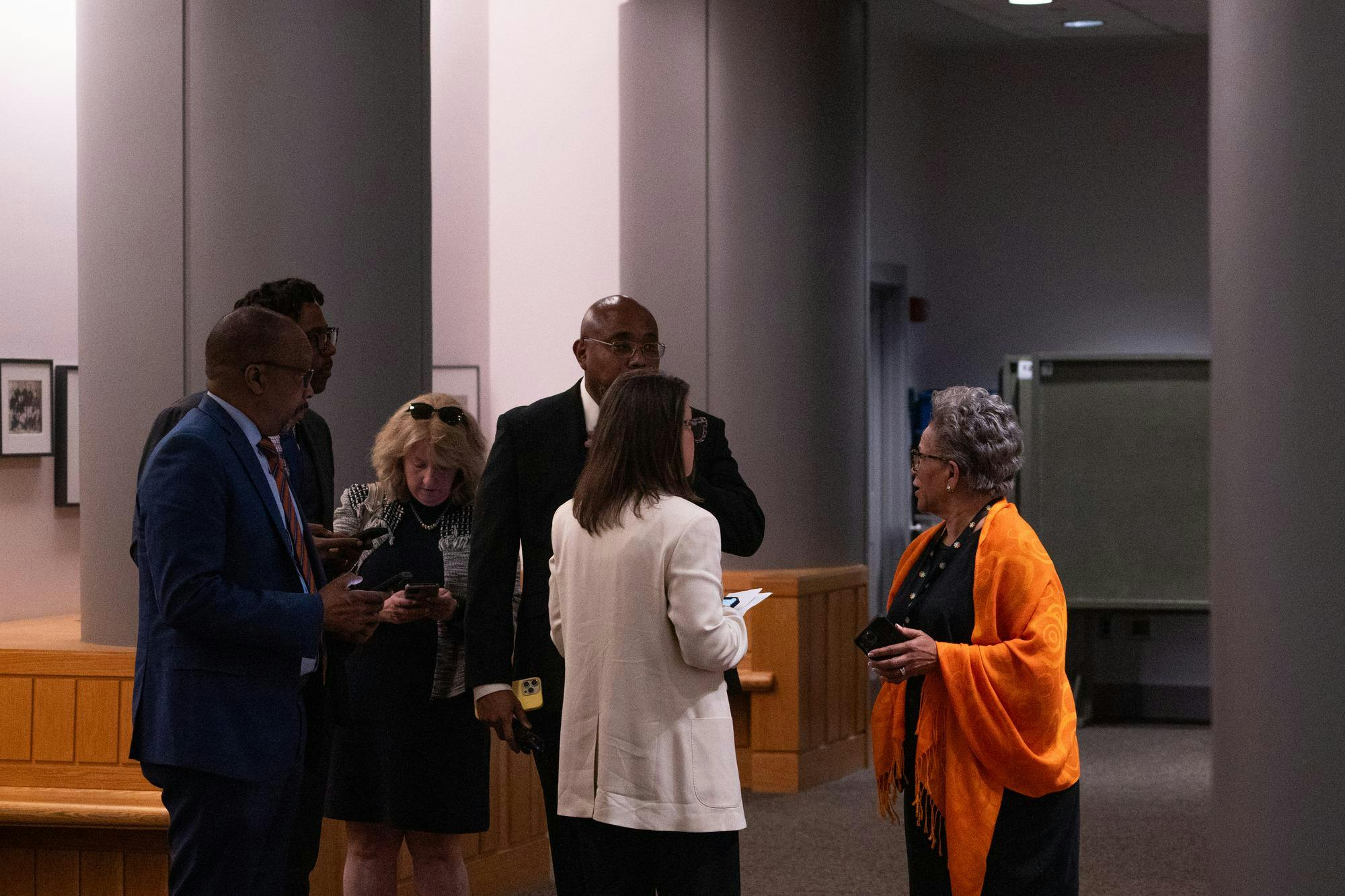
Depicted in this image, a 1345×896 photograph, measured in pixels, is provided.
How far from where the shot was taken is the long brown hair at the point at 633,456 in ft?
8.64

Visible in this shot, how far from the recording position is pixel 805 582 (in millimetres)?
6613

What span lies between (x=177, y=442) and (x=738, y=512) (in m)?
1.17

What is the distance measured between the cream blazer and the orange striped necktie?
547 mm

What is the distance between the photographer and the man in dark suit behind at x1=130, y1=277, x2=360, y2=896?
2982mm

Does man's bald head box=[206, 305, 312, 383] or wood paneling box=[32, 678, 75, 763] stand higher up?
man's bald head box=[206, 305, 312, 383]

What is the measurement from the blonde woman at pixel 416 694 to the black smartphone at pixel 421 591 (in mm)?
317

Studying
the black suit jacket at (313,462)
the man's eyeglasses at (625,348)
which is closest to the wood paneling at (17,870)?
the black suit jacket at (313,462)

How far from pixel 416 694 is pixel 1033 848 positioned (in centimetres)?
151

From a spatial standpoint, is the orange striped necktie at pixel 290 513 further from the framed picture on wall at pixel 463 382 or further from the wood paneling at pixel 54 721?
the framed picture on wall at pixel 463 382

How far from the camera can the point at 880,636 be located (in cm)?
295

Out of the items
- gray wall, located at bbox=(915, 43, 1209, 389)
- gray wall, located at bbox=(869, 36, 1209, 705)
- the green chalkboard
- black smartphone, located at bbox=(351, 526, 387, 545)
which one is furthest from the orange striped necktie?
gray wall, located at bbox=(915, 43, 1209, 389)

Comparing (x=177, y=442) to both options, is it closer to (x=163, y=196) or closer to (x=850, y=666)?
(x=163, y=196)

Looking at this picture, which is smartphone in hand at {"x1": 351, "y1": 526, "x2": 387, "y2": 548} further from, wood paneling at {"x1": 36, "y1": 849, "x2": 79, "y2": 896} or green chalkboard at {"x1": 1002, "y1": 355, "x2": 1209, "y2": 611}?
green chalkboard at {"x1": 1002, "y1": 355, "x2": 1209, "y2": 611}


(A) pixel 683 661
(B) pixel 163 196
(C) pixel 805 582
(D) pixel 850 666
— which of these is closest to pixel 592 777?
(A) pixel 683 661
